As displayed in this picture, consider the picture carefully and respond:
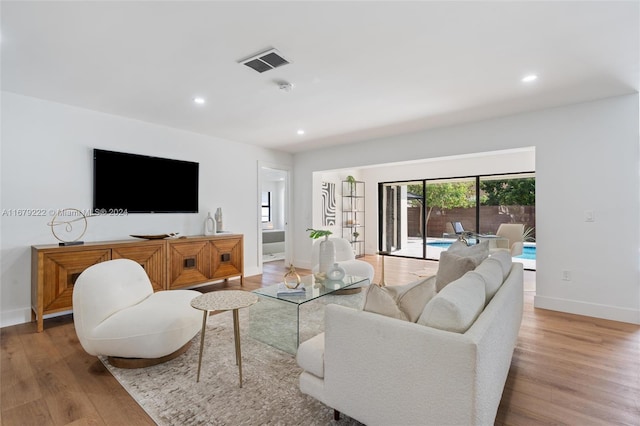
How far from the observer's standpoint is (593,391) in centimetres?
202

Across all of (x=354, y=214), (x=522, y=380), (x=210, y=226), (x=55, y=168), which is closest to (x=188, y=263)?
(x=210, y=226)

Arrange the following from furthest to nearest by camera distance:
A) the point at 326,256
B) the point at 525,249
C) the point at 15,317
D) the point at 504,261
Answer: the point at 525,249 < the point at 326,256 < the point at 15,317 < the point at 504,261

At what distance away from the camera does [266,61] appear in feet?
8.35

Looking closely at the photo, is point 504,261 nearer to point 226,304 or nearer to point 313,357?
point 313,357

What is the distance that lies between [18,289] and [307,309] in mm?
3131

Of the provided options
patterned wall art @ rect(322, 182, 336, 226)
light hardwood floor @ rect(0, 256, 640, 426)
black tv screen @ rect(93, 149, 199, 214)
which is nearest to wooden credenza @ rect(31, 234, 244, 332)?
light hardwood floor @ rect(0, 256, 640, 426)

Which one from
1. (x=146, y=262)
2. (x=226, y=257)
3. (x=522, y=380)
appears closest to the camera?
(x=522, y=380)

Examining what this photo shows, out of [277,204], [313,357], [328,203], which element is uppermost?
[277,204]

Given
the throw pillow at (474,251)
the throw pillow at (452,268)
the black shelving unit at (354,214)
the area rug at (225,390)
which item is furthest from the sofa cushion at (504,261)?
the black shelving unit at (354,214)

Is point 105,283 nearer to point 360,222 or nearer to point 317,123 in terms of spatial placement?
point 317,123

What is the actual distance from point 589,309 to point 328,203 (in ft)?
15.5

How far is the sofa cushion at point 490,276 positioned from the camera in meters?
1.79

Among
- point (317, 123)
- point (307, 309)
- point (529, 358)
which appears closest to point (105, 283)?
point (307, 309)

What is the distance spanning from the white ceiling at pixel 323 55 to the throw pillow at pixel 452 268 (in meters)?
1.60
